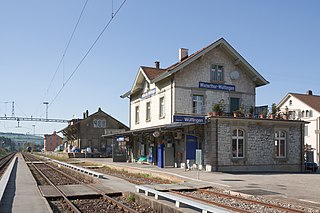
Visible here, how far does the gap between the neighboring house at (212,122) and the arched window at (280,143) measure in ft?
0.21

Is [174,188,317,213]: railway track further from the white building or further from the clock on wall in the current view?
the clock on wall

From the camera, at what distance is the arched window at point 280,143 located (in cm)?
2571

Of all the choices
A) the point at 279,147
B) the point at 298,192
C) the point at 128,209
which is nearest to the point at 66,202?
the point at 128,209

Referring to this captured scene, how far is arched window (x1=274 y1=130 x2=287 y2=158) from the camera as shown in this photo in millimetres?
25714

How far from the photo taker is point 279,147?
25875mm

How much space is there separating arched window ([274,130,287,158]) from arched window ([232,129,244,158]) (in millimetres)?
2796

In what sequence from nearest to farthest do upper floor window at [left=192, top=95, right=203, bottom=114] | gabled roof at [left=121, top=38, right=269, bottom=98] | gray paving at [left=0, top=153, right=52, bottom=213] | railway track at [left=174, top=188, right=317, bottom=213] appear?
railway track at [left=174, top=188, right=317, bottom=213] < gray paving at [left=0, top=153, right=52, bottom=213] < gabled roof at [left=121, top=38, right=269, bottom=98] < upper floor window at [left=192, top=95, right=203, bottom=114]

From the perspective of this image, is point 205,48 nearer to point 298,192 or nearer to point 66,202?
point 298,192

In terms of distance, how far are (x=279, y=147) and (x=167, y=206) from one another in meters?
17.3

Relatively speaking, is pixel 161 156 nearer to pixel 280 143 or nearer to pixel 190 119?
pixel 190 119

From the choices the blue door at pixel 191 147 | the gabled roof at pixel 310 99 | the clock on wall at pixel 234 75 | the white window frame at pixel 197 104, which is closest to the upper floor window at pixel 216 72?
the clock on wall at pixel 234 75

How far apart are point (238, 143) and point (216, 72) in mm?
6805

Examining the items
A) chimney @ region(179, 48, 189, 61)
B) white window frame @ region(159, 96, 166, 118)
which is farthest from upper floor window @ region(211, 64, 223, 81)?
white window frame @ region(159, 96, 166, 118)

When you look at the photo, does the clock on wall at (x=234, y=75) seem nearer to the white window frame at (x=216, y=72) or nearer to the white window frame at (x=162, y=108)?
the white window frame at (x=216, y=72)
